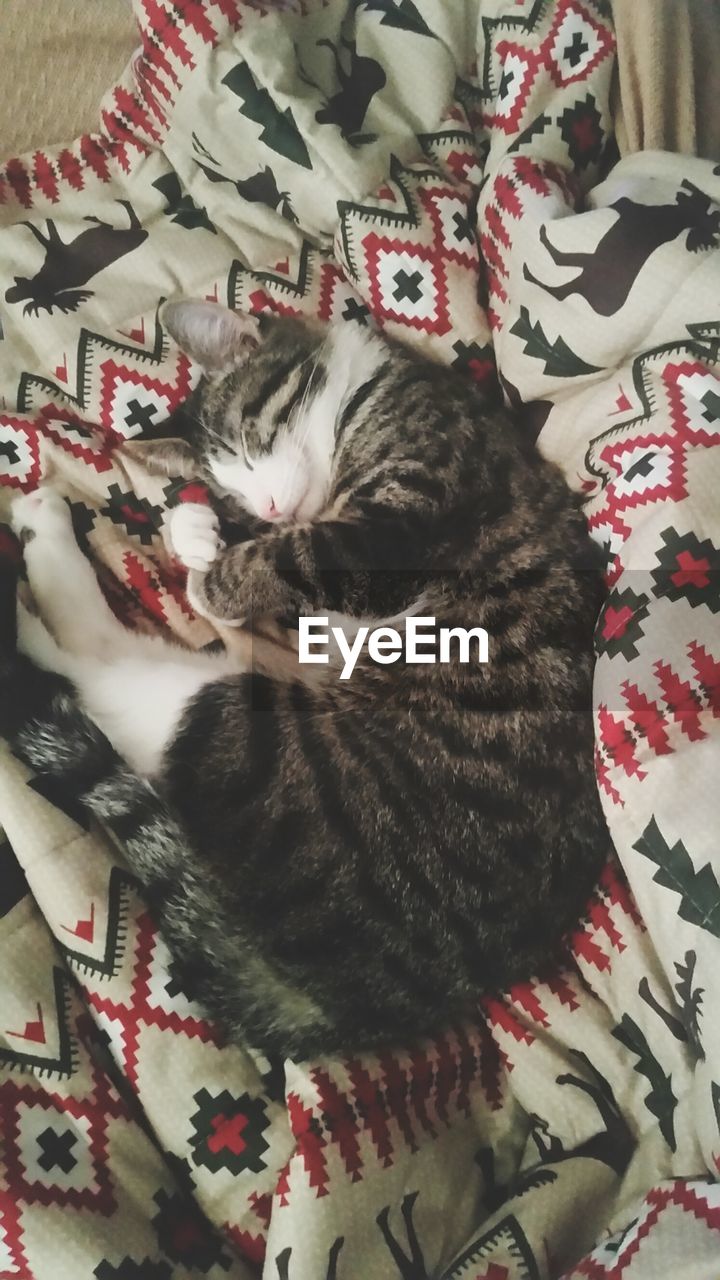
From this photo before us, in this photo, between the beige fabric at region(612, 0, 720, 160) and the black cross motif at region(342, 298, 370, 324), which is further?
the black cross motif at region(342, 298, 370, 324)

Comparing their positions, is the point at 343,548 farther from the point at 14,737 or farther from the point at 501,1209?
the point at 501,1209

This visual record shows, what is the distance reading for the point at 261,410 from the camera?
1.11 metres

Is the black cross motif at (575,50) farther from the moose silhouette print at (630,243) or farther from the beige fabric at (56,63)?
the beige fabric at (56,63)

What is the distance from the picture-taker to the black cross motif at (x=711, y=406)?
2.68ft

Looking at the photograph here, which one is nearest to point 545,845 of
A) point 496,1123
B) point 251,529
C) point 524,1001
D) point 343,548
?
point 524,1001

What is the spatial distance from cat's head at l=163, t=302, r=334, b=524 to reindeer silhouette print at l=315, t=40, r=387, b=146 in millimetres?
234

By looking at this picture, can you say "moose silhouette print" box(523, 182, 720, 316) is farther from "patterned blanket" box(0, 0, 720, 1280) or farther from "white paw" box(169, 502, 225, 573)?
"white paw" box(169, 502, 225, 573)

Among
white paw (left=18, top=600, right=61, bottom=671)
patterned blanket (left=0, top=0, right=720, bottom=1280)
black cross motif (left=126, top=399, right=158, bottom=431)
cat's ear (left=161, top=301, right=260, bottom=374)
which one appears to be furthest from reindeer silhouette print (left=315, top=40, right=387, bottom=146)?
white paw (left=18, top=600, right=61, bottom=671)

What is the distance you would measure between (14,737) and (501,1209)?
654 mm

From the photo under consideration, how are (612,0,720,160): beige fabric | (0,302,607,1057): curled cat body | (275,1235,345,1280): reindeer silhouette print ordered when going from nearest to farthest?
(275,1235,345,1280): reindeer silhouette print, (0,302,607,1057): curled cat body, (612,0,720,160): beige fabric

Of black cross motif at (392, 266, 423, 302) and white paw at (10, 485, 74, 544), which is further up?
black cross motif at (392, 266, 423, 302)

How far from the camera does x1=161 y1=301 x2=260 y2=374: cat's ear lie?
1056mm

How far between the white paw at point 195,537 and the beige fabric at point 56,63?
1.96 feet

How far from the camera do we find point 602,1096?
2.68 ft
